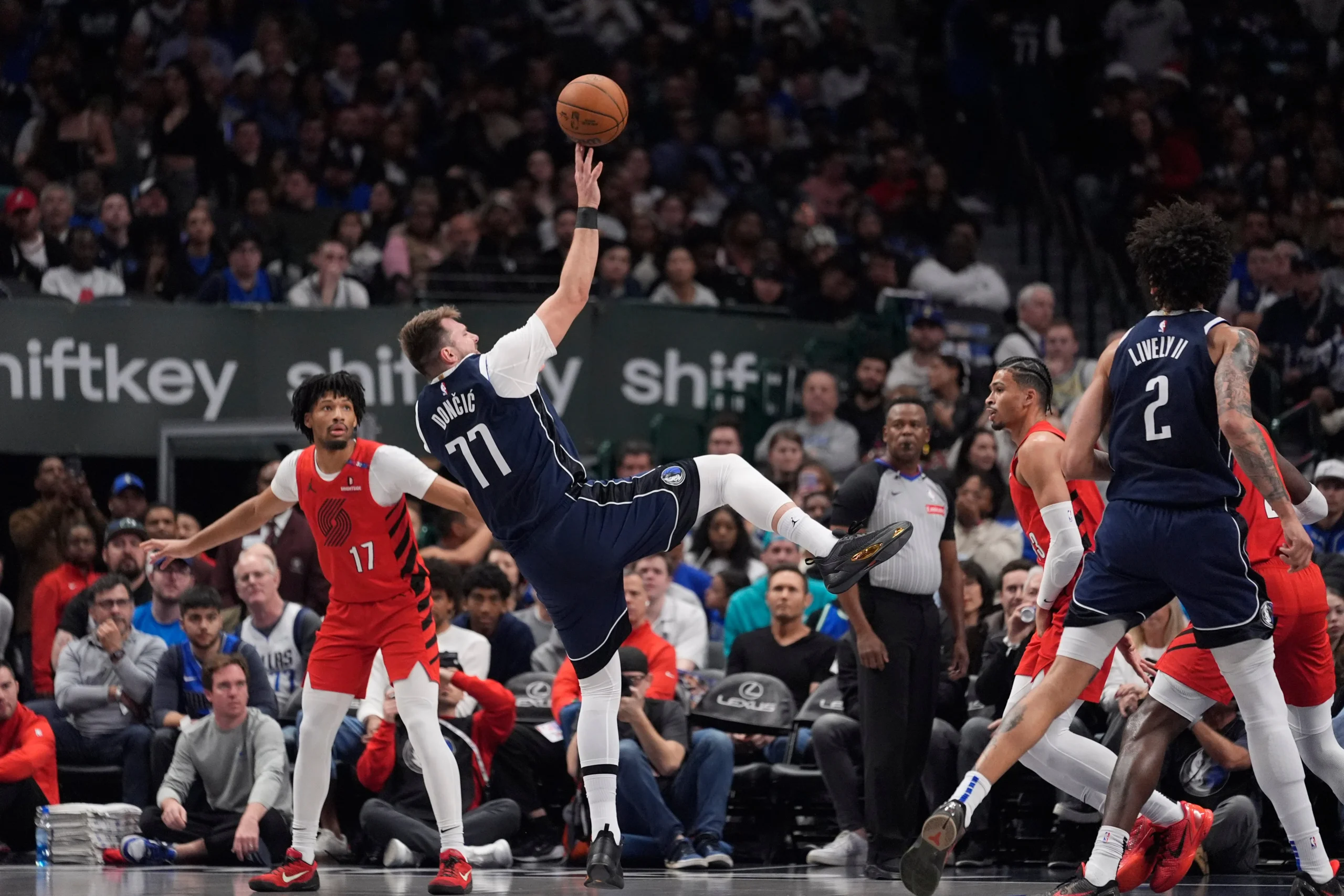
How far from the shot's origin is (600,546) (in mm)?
7211

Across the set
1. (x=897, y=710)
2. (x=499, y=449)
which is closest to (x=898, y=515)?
(x=897, y=710)

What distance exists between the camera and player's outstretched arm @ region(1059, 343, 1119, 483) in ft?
22.4

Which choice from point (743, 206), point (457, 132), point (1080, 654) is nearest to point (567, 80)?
point (457, 132)

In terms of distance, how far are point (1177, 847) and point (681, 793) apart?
11.5 feet

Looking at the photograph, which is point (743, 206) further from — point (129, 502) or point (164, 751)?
point (164, 751)

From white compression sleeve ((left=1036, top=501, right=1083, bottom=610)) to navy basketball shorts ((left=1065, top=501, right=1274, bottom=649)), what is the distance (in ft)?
2.62

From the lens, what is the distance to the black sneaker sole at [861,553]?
7121mm

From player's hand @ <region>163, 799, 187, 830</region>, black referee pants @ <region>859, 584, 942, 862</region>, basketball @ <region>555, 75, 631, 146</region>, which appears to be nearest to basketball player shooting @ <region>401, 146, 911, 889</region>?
basketball @ <region>555, 75, 631, 146</region>

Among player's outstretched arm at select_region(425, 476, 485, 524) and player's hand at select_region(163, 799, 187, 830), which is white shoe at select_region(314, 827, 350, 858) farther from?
player's outstretched arm at select_region(425, 476, 485, 524)

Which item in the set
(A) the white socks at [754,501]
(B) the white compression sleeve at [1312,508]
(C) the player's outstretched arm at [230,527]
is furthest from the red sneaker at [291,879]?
(B) the white compression sleeve at [1312,508]

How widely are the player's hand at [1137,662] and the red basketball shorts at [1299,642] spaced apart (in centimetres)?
36

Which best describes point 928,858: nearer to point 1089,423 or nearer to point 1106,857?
point 1106,857

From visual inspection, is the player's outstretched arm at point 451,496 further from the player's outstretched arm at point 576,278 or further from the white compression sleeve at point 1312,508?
the white compression sleeve at point 1312,508

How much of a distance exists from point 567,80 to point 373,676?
10268 millimetres
